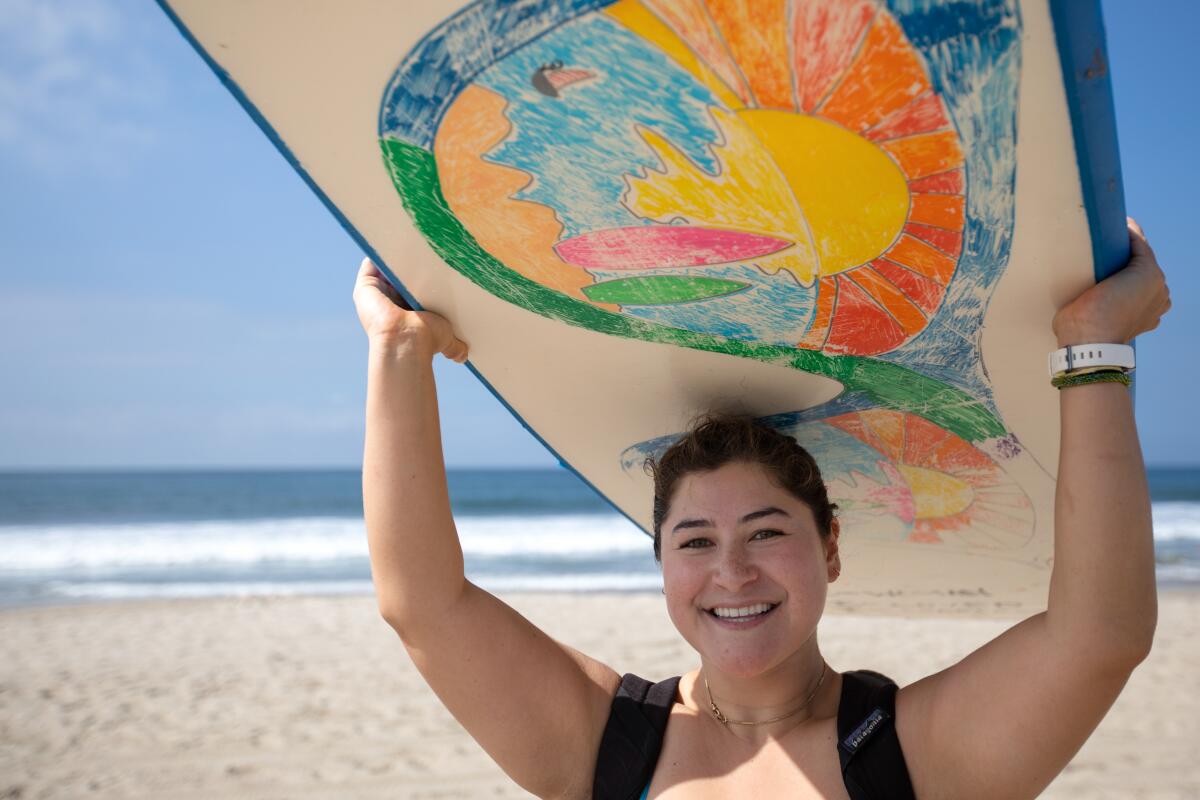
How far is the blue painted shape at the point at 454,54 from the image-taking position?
1001mm

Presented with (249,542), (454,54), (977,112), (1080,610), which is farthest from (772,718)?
(249,542)

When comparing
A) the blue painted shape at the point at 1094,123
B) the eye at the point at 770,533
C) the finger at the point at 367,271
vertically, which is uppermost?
the finger at the point at 367,271

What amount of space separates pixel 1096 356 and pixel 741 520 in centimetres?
69

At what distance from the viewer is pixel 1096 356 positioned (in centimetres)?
131

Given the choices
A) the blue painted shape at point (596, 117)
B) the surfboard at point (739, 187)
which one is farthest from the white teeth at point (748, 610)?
the blue painted shape at point (596, 117)

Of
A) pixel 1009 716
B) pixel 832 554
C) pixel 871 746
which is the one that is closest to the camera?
pixel 1009 716

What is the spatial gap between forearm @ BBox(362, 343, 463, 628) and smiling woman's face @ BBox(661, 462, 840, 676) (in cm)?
47

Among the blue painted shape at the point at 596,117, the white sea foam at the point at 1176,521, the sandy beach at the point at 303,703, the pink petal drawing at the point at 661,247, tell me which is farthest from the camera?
the white sea foam at the point at 1176,521

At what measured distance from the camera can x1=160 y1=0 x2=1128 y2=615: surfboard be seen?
1.00m

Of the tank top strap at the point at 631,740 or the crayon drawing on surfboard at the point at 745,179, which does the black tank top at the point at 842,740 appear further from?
the crayon drawing on surfboard at the point at 745,179

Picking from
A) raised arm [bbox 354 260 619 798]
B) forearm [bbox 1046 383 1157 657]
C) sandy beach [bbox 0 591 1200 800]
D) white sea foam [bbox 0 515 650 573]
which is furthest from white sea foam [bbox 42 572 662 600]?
forearm [bbox 1046 383 1157 657]

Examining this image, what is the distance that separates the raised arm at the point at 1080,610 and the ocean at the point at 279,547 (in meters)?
7.65

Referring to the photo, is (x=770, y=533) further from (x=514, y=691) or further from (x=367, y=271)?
(x=367, y=271)

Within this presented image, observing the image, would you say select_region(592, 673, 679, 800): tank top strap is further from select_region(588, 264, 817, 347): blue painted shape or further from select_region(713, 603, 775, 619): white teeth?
select_region(588, 264, 817, 347): blue painted shape
